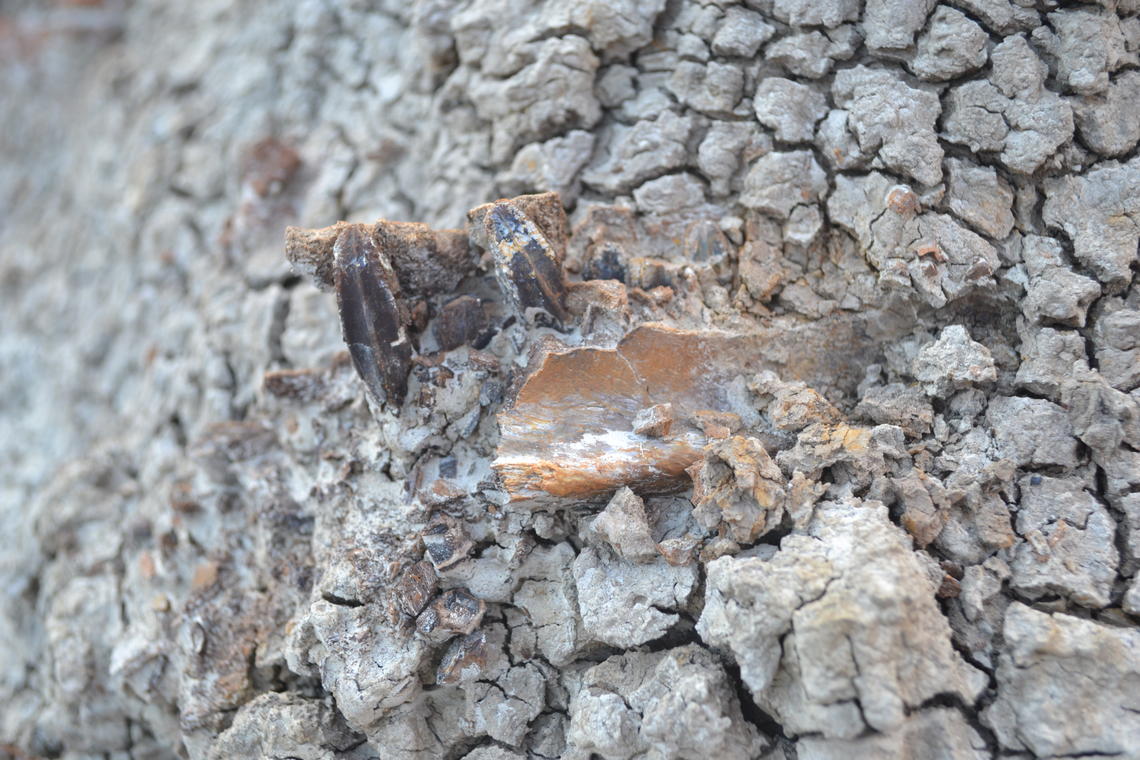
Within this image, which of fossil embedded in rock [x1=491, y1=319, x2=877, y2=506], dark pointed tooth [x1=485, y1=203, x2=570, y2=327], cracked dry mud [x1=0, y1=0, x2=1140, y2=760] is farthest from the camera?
dark pointed tooth [x1=485, y1=203, x2=570, y2=327]

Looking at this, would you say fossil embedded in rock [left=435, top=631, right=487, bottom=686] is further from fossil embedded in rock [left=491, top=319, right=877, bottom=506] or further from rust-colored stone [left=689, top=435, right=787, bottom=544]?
rust-colored stone [left=689, top=435, right=787, bottom=544]

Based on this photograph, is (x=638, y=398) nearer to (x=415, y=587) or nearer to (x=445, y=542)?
(x=445, y=542)

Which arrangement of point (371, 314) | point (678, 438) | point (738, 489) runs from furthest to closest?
point (371, 314) < point (678, 438) < point (738, 489)

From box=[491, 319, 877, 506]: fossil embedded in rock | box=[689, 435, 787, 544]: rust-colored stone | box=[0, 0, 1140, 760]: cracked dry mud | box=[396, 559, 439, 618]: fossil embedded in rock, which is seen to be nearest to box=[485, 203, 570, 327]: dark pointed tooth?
box=[0, 0, 1140, 760]: cracked dry mud

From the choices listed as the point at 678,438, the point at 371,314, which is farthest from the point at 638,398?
the point at 371,314

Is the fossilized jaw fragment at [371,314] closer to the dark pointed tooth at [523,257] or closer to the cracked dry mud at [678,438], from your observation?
the cracked dry mud at [678,438]

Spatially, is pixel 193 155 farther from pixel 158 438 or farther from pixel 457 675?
pixel 457 675
